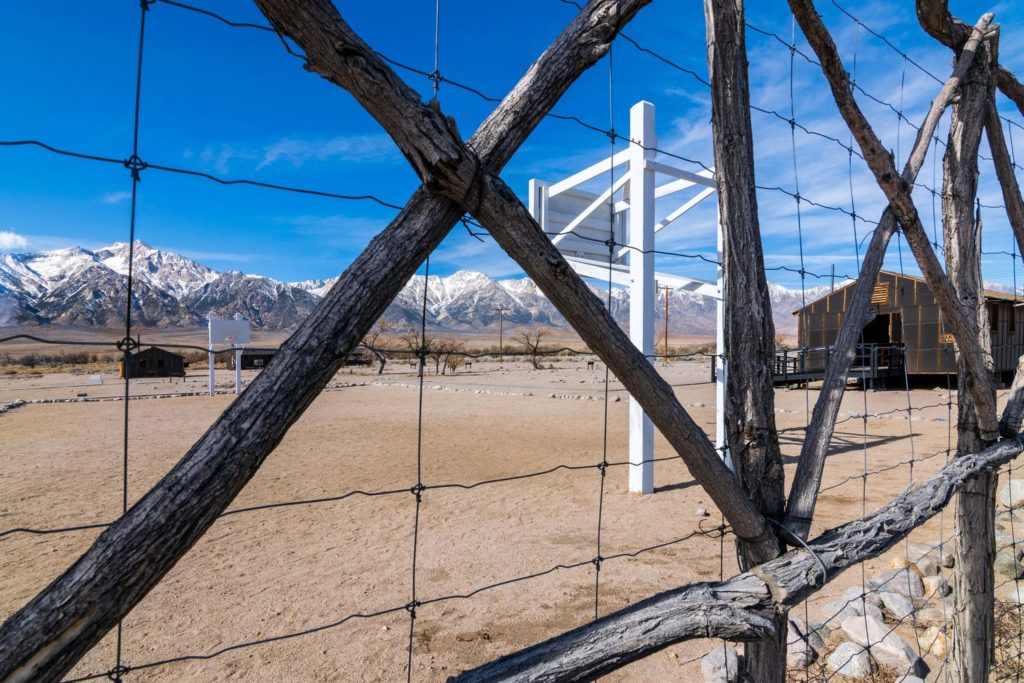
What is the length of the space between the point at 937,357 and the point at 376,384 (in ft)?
53.5

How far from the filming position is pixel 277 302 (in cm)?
10075

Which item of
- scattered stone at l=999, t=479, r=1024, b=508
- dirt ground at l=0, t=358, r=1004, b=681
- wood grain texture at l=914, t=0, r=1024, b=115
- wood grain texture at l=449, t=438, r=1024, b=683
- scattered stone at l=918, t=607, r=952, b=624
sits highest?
wood grain texture at l=914, t=0, r=1024, b=115

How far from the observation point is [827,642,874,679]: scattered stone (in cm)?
231

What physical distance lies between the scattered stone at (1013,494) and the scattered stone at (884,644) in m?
2.35

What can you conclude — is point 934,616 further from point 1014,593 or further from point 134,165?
point 134,165

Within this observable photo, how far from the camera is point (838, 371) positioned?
5.07ft

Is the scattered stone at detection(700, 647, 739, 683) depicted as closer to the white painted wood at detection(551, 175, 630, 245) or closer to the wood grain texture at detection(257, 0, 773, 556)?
the wood grain texture at detection(257, 0, 773, 556)

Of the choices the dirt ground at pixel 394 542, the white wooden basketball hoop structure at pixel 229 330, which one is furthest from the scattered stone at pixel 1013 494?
the white wooden basketball hoop structure at pixel 229 330

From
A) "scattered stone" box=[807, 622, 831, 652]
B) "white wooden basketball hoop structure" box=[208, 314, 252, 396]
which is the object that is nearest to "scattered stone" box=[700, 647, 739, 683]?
"scattered stone" box=[807, 622, 831, 652]

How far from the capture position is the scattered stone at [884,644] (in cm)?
236

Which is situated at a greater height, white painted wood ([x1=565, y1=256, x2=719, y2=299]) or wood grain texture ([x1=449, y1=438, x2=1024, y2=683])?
white painted wood ([x1=565, y1=256, x2=719, y2=299])

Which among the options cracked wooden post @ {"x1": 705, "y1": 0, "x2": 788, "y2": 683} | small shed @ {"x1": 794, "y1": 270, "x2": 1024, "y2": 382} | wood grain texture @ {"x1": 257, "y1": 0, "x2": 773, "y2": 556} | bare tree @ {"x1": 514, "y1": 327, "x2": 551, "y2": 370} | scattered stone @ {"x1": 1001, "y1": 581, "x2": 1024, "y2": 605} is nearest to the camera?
wood grain texture @ {"x1": 257, "y1": 0, "x2": 773, "y2": 556}

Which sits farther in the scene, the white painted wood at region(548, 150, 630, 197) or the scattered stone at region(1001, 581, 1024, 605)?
the white painted wood at region(548, 150, 630, 197)

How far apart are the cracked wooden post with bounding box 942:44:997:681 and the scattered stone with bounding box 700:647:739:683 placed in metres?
0.94
